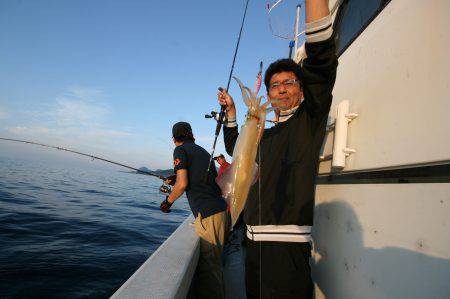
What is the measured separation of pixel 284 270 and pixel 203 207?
234 centimetres

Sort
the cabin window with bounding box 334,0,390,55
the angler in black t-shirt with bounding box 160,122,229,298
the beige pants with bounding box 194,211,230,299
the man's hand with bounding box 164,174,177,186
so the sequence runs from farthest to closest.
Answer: the man's hand with bounding box 164,174,177,186
the angler in black t-shirt with bounding box 160,122,229,298
the beige pants with bounding box 194,211,230,299
the cabin window with bounding box 334,0,390,55

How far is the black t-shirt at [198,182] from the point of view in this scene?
14.4ft

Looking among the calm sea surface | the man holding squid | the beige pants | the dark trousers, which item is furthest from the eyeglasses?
the calm sea surface

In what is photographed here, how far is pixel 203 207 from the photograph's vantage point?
172 inches

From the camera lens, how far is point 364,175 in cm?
209

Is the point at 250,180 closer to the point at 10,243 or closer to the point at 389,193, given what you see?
the point at 389,193

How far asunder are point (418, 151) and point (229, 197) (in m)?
1.18

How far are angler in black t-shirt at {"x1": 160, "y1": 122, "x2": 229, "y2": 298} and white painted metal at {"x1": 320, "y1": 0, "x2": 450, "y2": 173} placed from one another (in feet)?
8.27

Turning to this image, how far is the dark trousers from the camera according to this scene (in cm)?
215

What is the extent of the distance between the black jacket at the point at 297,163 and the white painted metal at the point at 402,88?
375 millimetres

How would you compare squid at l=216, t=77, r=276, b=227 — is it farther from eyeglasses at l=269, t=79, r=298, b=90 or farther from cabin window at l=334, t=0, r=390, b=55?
cabin window at l=334, t=0, r=390, b=55

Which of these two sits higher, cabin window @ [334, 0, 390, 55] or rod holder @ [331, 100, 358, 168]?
cabin window @ [334, 0, 390, 55]

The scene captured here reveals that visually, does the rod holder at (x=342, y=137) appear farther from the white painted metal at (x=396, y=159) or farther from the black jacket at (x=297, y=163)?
the black jacket at (x=297, y=163)

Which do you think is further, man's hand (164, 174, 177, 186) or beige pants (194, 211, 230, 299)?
man's hand (164, 174, 177, 186)
